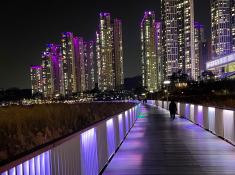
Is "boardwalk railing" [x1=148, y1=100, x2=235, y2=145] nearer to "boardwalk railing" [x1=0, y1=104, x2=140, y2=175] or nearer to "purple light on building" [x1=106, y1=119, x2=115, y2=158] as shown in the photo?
"purple light on building" [x1=106, y1=119, x2=115, y2=158]

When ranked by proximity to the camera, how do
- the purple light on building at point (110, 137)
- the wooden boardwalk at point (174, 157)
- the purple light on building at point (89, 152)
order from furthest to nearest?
the purple light on building at point (110, 137)
the wooden boardwalk at point (174, 157)
the purple light on building at point (89, 152)

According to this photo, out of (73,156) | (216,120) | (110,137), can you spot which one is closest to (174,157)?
(110,137)

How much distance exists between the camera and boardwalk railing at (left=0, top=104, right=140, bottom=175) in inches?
169

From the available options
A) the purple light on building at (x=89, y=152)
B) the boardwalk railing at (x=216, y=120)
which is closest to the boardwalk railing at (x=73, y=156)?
the purple light on building at (x=89, y=152)

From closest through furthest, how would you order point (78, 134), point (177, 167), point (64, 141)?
point (64, 141)
point (78, 134)
point (177, 167)

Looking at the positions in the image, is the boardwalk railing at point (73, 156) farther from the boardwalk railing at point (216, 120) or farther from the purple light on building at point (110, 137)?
the boardwalk railing at point (216, 120)

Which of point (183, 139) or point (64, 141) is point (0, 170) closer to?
point (64, 141)

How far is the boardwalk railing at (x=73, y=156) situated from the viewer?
4.31 metres

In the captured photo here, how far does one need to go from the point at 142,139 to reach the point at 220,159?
576 centimetres

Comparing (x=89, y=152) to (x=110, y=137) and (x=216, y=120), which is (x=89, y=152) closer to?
(x=110, y=137)

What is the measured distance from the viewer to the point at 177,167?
10250 millimetres

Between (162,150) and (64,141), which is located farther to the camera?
(162,150)

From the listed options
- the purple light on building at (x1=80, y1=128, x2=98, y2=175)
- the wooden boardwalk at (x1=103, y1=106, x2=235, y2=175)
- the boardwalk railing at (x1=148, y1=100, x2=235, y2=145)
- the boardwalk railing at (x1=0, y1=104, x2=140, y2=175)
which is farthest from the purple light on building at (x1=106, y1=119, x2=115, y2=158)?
the boardwalk railing at (x1=148, y1=100, x2=235, y2=145)

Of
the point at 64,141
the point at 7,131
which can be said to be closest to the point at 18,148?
the point at 7,131
